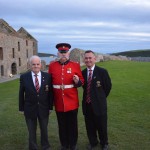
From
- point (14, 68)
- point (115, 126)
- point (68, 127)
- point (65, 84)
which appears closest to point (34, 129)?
point (68, 127)

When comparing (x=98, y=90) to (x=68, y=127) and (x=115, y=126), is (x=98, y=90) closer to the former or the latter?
(x=68, y=127)

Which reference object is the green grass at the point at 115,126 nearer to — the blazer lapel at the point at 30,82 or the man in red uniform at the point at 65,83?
the man in red uniform at the point at 65,83

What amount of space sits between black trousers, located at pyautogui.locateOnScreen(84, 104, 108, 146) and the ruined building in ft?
110

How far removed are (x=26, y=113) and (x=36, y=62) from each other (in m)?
0.99

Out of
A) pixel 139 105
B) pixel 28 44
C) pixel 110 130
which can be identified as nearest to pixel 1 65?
pixel 28 44

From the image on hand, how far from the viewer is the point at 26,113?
6035 mm

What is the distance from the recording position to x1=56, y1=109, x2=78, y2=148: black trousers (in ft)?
20.2

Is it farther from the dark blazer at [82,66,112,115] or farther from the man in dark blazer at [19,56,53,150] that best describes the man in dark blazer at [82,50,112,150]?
the man in dark blazer at [19,56,53,150]

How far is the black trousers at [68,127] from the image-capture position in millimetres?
6145

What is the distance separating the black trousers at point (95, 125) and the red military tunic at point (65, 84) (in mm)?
460

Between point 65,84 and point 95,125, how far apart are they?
3.77 feet

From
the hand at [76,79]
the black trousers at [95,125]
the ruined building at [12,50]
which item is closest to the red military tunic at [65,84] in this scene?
the hand at [76,79]

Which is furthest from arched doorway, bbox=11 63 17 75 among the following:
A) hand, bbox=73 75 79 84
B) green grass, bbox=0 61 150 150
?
hand, bbox=73 75 79 84

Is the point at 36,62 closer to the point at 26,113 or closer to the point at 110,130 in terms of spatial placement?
the point at 26,113
